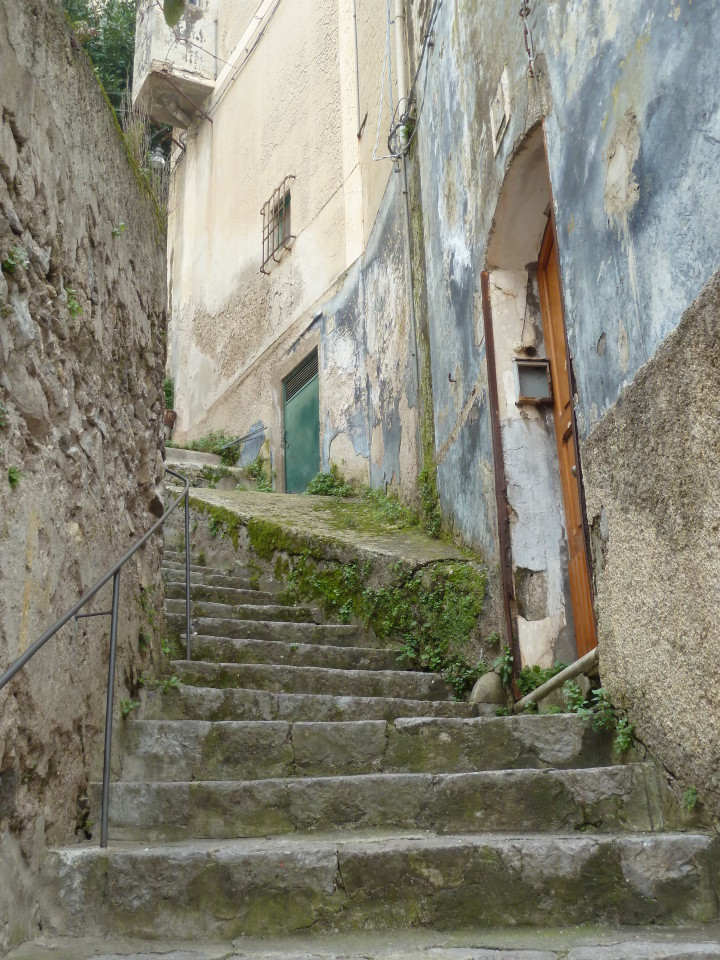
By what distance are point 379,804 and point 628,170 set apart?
2.22 metres

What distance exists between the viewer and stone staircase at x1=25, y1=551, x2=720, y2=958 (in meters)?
2.38

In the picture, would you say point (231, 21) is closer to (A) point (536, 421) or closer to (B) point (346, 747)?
(A) point (536, 421)

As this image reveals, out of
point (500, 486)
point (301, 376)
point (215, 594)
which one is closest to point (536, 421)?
point (500, 486)

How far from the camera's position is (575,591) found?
4109 mm

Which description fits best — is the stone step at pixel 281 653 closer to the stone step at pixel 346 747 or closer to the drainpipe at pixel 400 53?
the stone step at pixel 346 747

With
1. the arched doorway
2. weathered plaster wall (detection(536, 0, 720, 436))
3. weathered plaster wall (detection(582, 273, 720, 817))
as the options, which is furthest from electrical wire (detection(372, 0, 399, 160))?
weathered plaster wall (detection(582, 273, 720, 817))

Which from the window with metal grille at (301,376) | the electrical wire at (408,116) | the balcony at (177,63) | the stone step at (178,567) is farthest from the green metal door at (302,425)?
the balcony at (177,63)

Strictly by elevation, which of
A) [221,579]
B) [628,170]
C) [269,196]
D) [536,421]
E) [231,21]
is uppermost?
[231,21]

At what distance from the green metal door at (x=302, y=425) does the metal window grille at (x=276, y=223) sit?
1.62m

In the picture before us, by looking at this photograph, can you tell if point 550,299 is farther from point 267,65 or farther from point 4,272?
point 267,65

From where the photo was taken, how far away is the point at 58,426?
8.86 ft

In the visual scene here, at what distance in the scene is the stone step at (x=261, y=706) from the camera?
11.2 ft

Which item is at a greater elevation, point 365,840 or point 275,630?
point 275,630

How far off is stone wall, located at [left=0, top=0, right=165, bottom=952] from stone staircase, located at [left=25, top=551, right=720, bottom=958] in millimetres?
245
